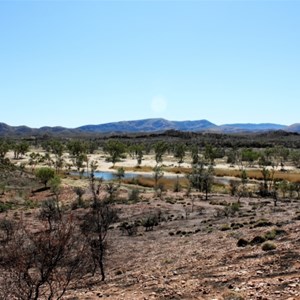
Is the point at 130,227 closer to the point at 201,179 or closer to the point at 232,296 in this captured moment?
the point at 232,296

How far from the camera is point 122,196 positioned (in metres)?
68.2

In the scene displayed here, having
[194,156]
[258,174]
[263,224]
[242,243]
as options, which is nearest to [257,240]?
[242,243]

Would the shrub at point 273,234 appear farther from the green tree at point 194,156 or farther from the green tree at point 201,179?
the green tree at point 194,156

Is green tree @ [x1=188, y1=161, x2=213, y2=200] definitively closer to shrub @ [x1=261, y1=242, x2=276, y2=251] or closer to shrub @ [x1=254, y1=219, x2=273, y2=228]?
shrub @ [x1=254, y1=219, x2=273, y2=228]

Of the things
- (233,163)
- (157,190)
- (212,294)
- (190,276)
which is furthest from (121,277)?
(233,163)

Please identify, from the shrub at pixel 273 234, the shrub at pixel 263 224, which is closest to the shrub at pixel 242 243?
the shrub at pixel 273 234

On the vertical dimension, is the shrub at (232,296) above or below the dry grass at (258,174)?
above

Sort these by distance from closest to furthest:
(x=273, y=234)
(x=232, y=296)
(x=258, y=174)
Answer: (x=232, y=296) → (x=273, y=234) → (x=258, y=174)

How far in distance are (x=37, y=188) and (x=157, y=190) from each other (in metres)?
23.3

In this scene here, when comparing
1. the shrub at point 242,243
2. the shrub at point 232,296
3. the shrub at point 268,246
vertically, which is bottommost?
the shrub at point 242,243

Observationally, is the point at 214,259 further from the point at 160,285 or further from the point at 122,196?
the point at 122,196

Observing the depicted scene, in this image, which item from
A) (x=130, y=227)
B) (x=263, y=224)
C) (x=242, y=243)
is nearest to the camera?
(x=242, y=243)

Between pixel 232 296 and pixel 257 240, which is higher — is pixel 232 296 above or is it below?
above

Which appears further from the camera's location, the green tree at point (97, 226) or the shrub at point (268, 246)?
the green tree at point (97, 226)
